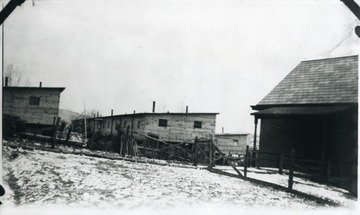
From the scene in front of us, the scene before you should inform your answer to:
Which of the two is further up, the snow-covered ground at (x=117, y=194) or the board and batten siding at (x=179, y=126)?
the board and batten siding at (x=179, y=126)

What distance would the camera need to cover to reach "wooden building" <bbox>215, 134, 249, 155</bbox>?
35281 mm

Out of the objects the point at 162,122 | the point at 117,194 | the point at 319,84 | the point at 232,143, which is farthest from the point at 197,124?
the point at 117,194

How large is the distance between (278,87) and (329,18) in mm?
10418

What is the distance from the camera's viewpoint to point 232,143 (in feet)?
117

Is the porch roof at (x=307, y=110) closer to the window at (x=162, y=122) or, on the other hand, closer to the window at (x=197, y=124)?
the window at (x=197, y=124)

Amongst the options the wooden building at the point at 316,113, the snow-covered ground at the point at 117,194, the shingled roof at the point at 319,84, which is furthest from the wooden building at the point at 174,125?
the snow-covered ground at the point at 117,194

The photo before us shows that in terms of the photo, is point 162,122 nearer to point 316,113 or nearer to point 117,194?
point 316,113

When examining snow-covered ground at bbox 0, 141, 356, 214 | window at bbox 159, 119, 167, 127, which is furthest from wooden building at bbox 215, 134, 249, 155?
snow-covered ground at bbox 0, 141, 356, 214

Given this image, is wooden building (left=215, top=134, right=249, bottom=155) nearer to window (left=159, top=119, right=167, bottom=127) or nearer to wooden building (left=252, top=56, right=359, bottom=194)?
window (left=159, top=119, right=167, bottom=127)

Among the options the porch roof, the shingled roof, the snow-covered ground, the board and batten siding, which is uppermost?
the shingled roof

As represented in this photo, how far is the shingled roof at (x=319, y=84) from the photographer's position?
1352 cm

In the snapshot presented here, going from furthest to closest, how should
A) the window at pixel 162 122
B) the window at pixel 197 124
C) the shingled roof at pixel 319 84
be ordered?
the window at pixel 197 124
the window at pixel 162 122
the shingled roof at pixel 319 84

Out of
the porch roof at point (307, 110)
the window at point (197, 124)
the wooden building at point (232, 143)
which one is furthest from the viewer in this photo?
the wooden building at point (232, 143)

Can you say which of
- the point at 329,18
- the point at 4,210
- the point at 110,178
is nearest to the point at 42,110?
the point at 110,178
